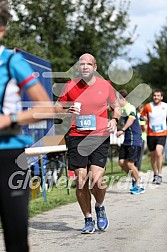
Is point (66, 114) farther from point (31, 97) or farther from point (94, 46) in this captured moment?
point (94, 46)

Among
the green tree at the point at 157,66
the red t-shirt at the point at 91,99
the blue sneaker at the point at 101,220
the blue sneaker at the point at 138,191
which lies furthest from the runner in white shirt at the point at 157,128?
the green tree at the point at 157,66

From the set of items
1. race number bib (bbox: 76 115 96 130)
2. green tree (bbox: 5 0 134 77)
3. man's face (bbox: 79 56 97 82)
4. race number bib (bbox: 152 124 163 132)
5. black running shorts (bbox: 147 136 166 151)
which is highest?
green tree (bbox: 5 0 134 77)

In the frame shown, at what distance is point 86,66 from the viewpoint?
7.45 metres

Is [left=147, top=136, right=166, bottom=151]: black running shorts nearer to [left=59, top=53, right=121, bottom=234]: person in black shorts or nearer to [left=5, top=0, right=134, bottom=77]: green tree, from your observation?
[left=59, top=53, right=121, bottom=234]: person in black shorts

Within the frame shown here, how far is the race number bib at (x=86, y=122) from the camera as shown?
7484mm

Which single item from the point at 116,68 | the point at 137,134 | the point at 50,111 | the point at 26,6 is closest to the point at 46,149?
the point at 137,134

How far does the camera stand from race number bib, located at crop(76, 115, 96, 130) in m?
7.48

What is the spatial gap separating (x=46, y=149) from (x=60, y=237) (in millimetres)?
3205

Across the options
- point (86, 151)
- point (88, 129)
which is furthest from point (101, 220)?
point (88, 129)

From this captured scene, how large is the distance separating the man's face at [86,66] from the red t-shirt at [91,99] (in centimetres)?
12

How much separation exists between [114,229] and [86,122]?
1.33 meters

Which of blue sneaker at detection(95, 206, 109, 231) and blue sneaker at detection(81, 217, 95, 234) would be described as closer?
blue sneaker at detection(81, 217, 95, 234)

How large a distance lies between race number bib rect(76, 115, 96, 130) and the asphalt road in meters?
1.19

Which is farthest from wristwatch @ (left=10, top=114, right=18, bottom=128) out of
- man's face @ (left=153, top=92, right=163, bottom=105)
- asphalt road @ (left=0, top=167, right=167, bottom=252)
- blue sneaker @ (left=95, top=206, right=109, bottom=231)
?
man's face @ (left=153, top=92, right=163, bottom=105)
